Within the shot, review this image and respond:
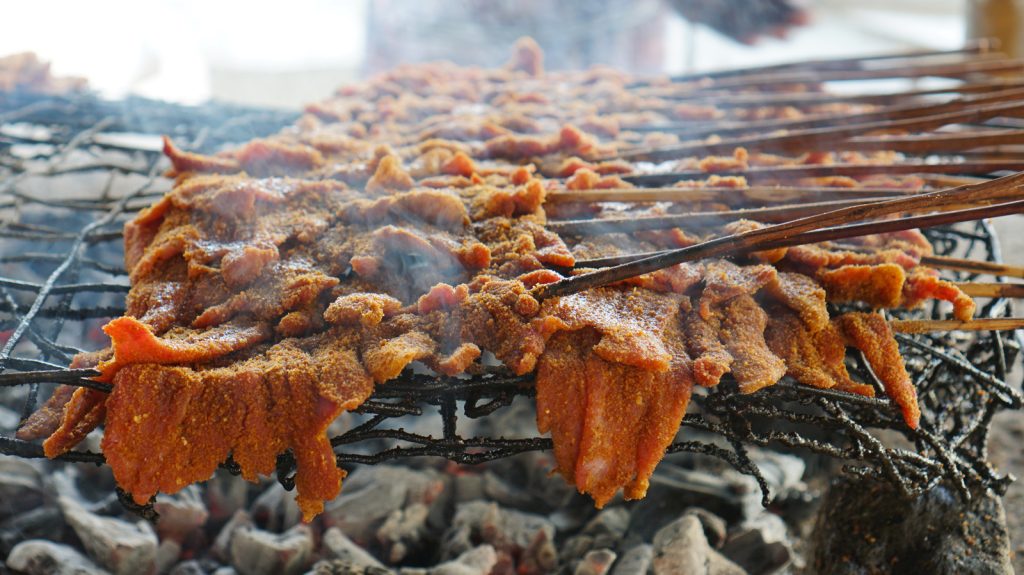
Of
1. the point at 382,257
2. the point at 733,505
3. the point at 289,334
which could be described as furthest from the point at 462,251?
the point at 733,505

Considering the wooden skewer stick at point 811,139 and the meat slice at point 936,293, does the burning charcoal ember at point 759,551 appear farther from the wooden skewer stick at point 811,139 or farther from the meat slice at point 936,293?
the wooden skewer stick at point 811,139

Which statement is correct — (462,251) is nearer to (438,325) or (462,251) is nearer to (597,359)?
(438,325)

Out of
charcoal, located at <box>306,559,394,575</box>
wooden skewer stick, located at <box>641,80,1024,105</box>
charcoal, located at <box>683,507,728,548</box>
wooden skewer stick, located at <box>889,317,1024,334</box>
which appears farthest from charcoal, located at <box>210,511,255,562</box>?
wooden skewer stick, located at <box>641,80,1024,105</box>

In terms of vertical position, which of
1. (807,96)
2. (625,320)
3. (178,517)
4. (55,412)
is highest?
(807,96)

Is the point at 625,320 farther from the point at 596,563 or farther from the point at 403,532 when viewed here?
the point at 403,532

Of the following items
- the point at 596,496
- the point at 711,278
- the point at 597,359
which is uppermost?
the point at 711,278

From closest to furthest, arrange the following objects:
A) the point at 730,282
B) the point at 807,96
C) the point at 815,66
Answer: the point at 730,282, the point at 807,96, the point at 815,66

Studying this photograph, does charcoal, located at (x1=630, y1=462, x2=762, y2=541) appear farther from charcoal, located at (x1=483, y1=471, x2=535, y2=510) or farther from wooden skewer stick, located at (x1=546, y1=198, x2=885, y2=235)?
wooden skewer stick, located at (x1=546, y1=198, x2=885, y2=235)

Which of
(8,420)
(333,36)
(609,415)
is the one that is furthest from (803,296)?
(333,36)
